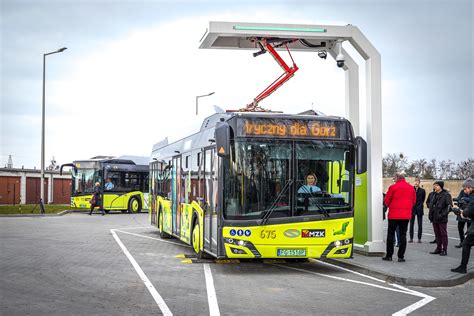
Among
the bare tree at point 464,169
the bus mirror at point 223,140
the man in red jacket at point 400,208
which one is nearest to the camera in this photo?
the bus mirror at point 223,140

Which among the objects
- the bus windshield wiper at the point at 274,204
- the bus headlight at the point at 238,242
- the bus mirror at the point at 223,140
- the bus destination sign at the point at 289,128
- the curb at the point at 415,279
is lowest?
the curb at the point at 415,279

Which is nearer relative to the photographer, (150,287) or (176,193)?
(150,287)

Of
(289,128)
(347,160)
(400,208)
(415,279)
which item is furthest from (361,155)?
(415,279)

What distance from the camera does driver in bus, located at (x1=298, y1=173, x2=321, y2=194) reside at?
11711 millimetres

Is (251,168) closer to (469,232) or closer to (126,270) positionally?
(126,270)

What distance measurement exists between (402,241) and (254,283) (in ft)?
13.9

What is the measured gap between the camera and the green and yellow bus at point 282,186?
11.5m

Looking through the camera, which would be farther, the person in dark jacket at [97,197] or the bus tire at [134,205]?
the bus tire at [134,205]

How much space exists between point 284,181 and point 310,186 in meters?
0.50

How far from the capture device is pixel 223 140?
1137 cm

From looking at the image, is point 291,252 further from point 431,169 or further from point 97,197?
point 431,169

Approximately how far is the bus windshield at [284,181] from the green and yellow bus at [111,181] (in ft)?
86.0

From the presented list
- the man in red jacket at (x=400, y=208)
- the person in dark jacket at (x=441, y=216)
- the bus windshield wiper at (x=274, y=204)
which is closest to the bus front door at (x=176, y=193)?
the bus windshield wiper at (x=274, y=204)

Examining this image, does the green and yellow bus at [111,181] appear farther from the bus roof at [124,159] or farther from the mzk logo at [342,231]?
the mzk logo at [342,231]
